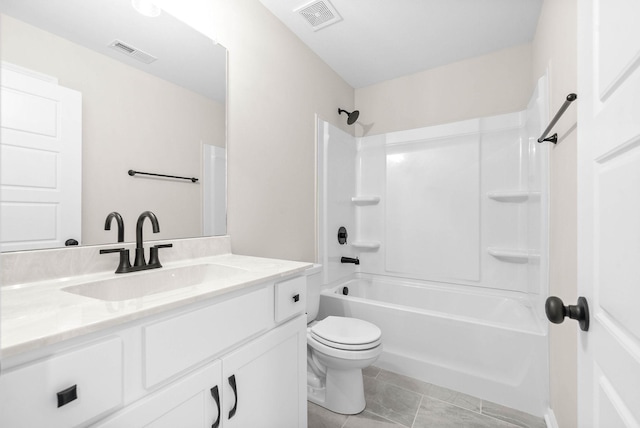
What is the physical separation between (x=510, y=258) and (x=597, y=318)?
1966 mm

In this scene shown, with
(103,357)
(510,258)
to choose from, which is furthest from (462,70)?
(103,357)

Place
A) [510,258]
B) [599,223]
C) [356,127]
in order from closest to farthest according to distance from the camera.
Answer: [599,223] < [510,258] < [356,127]

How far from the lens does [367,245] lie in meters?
2.87

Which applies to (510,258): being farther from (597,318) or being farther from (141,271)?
(141,271)

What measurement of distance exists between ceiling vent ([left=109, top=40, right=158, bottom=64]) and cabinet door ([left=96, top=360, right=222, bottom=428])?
1.28 m

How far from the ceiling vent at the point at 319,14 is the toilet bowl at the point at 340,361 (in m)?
2.03

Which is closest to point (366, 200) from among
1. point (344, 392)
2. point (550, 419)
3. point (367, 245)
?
point (367, 245)

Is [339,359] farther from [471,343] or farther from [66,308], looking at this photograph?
[66,308]

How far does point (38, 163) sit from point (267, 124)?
1.20 meters

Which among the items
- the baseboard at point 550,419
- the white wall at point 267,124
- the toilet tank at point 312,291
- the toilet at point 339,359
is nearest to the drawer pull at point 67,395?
the white wall at point 267,124

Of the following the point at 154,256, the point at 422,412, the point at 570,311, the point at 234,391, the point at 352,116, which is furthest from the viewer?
the point at 352,116

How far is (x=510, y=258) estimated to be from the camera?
229cm

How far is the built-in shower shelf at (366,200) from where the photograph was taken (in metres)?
2.88

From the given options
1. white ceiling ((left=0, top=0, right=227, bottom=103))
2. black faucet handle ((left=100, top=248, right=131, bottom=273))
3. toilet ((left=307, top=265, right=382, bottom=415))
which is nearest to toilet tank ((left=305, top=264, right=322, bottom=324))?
toilet ((left=307, top=265, right=382, bottom=415))
